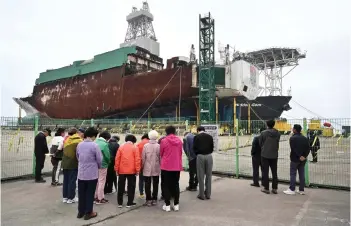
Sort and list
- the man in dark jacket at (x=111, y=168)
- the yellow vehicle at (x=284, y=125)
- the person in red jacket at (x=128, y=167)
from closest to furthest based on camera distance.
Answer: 1. the person in red jacket at (x=128, y=167)
2. the man in dark jacket at (x=111, y=168)
3. the yellow vehicle at (x=284, y=125)

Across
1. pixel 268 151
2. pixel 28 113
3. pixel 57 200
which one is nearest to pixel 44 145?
pixel 57 200

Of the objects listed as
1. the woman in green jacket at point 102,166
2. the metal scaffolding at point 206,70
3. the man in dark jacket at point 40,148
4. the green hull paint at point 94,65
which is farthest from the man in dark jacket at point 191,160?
the green hull paint at point 94,65

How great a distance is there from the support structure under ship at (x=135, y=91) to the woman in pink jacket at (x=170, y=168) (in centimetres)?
2977

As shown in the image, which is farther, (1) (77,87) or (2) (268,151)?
(1) (77,87)

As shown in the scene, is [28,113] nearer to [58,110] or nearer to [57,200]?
[58,110]

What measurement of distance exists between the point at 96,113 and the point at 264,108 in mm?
26832

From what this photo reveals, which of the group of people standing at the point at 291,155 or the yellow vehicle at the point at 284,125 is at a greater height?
the yellow vehicle at the point at 284,125

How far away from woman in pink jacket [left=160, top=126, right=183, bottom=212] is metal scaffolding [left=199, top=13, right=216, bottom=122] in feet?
90.8

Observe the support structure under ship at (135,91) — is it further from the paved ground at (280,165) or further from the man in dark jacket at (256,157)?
the man in dark jacket at (256,157)

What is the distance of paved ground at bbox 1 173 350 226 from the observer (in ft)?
14.1

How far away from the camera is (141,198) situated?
579 cm

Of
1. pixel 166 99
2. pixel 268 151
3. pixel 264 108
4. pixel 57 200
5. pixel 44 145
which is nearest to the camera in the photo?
pixel 57 200

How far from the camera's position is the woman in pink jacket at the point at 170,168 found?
495cm

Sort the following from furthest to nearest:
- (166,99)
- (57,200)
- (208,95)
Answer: (166,99) < (208,95) < (57,200)
